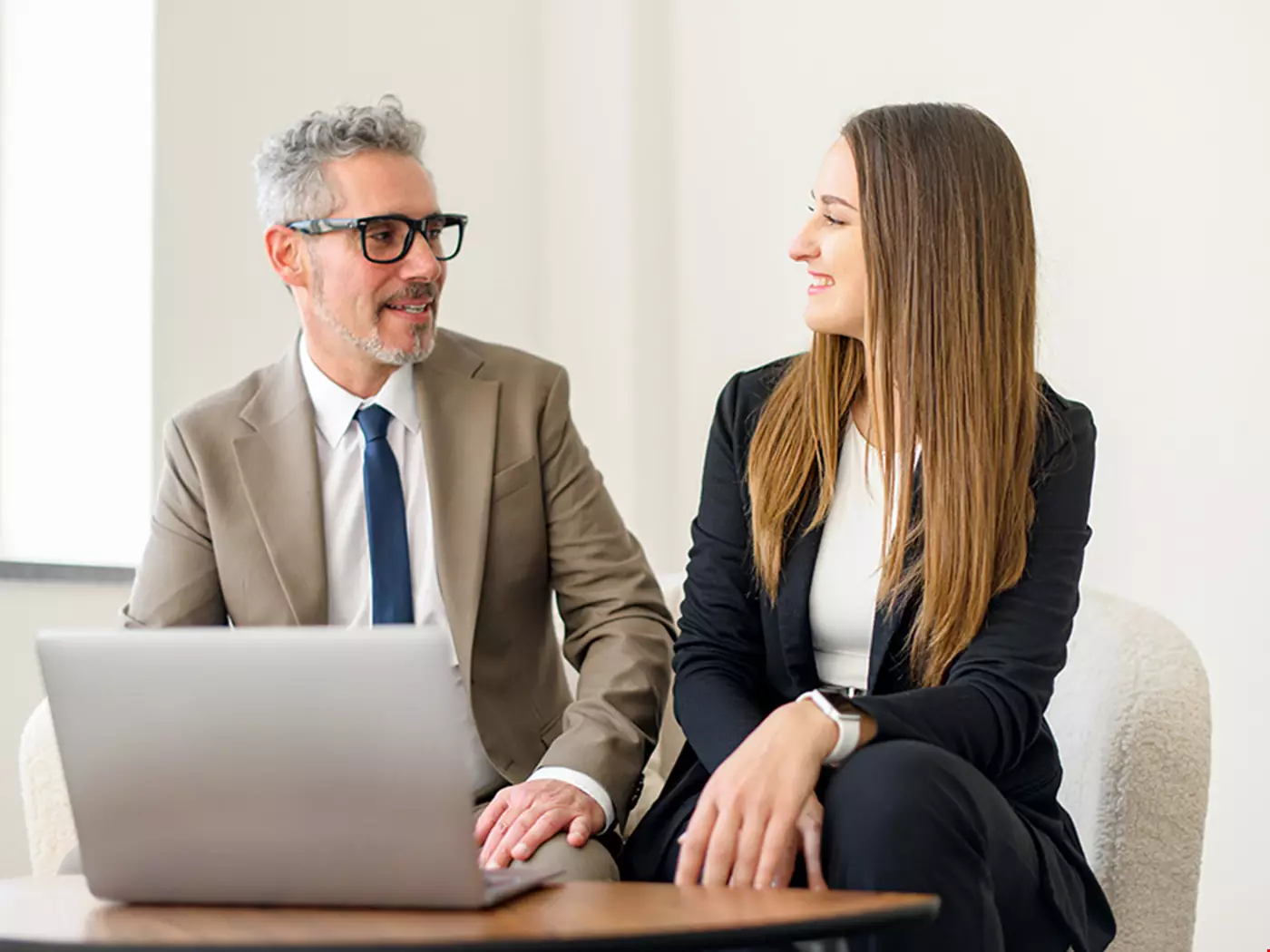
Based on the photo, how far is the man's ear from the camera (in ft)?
7.31

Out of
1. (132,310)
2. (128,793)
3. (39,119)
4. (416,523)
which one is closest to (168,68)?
(39,119)

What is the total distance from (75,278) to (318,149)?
104 centimetres

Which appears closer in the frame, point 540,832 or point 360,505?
point 540,832

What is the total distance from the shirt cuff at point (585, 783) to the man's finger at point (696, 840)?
0.37 meters

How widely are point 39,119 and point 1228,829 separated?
8.10 ft

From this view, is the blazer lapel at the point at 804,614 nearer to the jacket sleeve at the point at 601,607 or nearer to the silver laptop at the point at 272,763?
the jacket sleeve at the point at 601,607

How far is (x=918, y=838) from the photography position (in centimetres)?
131

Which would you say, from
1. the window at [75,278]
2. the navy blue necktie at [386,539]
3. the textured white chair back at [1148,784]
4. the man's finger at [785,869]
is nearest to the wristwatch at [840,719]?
the man's finger at [785,869]

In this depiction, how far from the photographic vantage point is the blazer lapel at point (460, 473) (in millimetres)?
2051

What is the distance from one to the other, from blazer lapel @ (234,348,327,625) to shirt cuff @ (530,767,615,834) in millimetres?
413

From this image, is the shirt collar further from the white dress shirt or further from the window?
the window

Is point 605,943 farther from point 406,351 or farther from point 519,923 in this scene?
point 406,351

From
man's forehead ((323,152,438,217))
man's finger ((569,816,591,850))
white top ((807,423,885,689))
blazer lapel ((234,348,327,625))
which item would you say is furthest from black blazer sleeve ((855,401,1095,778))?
man's forehead ((323,152,438,217))

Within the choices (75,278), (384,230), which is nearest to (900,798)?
(384,230)
